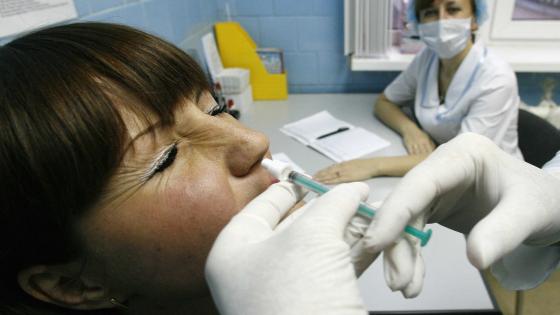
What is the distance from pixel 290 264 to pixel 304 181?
0.63 feet

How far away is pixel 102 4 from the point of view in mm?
1188

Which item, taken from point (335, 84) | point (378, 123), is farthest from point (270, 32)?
point (378, 123)

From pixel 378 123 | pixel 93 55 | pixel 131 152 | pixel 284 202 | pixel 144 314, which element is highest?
pixel 93 55

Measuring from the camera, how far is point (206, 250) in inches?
25.0

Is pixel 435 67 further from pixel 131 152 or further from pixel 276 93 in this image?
pixel 131 152

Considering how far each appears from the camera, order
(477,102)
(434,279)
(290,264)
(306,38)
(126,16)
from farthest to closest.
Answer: (306,38)
(477,102)
(126,16)
(434,279)
(290,264)

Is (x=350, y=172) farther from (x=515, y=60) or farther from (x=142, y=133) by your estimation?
(x=515, y=60)

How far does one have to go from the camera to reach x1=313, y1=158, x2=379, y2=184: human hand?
144cm

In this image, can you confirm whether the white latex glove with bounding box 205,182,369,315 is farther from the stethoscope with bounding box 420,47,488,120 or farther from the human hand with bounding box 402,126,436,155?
the stethoscope with bounding box 420,47,488,120

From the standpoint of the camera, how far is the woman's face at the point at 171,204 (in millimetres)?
588

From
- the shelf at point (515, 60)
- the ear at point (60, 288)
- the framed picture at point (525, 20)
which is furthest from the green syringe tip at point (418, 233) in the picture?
the framed picture at point (525, 20)

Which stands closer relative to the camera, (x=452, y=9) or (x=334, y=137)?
(x=452, y=9)

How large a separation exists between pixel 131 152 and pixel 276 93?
1743mm

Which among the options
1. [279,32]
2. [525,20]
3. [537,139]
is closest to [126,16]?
[279,32]
